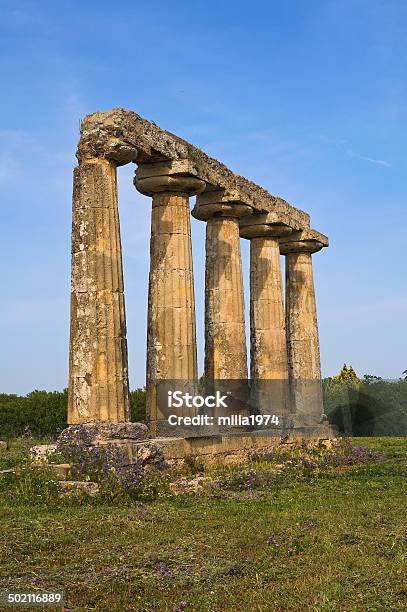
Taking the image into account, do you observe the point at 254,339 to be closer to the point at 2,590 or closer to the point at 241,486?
the point at 241,486

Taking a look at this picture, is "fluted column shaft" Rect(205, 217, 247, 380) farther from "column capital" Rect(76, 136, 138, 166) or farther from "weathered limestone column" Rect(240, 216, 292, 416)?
"column capital" Rect(76, 136, 138, 166)

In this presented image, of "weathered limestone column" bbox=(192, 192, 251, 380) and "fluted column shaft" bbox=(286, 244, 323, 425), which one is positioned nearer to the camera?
"weathered limestone column" bbox=(192, 192, 251, 380)

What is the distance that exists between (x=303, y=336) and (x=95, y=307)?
13.5 metres

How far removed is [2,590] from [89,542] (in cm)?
243

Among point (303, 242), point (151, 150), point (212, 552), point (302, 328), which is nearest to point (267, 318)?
point (302, 328)

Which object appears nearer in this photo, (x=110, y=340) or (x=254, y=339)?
(x=110, y=340)

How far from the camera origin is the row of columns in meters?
15.8

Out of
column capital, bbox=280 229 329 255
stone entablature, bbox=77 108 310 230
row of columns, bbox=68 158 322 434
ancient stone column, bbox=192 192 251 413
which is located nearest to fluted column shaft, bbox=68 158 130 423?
row of columns, bbox=68 158 322 434

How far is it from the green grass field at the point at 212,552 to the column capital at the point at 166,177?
805 centimetres

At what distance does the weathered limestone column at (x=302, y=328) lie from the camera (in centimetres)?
2744

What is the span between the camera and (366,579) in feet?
26.6

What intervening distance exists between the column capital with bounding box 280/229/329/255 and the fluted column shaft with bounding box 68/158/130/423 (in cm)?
1224

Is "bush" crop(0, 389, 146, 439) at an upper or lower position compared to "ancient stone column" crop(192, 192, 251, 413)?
lower

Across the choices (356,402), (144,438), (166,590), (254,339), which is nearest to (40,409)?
(254,339)
